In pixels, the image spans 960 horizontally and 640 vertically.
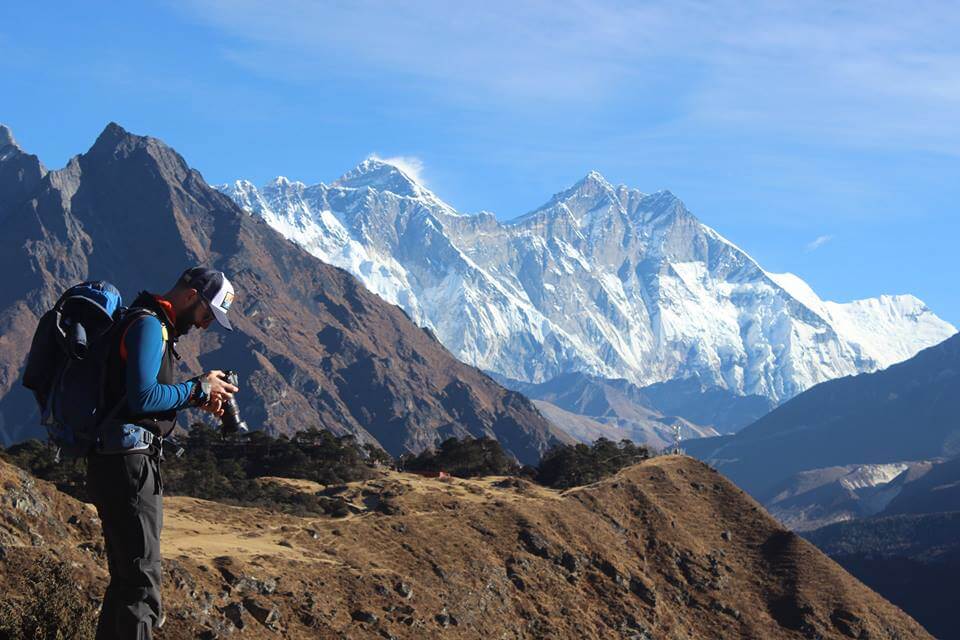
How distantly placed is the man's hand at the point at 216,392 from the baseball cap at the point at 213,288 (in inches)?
21.2

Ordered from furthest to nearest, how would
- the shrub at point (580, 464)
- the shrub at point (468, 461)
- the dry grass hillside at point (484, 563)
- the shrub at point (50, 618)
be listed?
the shrub at point (468, 461) → the shrub at point (580, 464) → the dry grass hillside at point (484, 563) → the shrub at point (50, 618)

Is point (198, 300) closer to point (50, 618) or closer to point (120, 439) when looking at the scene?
point (120, 439)

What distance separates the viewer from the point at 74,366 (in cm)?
1165

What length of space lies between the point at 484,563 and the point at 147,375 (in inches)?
2053

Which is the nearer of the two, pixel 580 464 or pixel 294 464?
pixel 294 464

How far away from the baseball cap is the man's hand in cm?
54

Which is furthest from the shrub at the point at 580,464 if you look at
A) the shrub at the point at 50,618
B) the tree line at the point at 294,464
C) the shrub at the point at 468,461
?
the shrub at the point at 50,618

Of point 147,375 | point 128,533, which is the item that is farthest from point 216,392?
point 128,533

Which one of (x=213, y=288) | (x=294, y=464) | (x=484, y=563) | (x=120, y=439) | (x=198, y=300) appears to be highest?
→ (x=294, y=464)

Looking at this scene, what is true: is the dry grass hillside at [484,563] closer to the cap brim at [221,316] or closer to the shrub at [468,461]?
the cap brim at [221,316]

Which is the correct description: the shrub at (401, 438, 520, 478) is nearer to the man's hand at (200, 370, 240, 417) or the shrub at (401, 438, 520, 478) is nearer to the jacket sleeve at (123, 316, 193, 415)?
the man's hand at (200, 370, 240, 417)

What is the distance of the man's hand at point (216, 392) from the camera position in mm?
11702

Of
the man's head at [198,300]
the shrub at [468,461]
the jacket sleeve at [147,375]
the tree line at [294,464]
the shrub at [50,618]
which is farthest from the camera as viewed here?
the shrub at [468,461]

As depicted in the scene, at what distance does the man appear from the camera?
Result: 1134 cm
